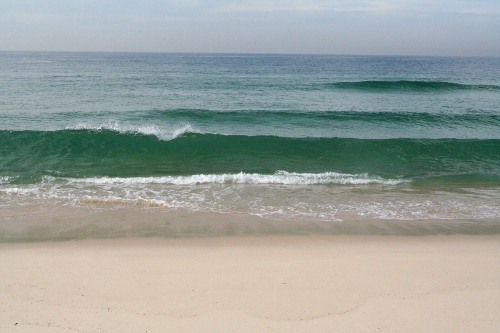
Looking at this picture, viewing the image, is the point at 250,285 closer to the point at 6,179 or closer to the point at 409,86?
A: the point at 6,179

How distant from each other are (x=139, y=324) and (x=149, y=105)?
18.3 m

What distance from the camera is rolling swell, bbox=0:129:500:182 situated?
12.1 m

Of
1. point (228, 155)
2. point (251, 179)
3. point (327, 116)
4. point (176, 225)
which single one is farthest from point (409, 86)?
point (176, 225)

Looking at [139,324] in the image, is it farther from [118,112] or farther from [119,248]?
[118,112]

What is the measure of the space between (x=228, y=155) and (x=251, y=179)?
9.74 feet

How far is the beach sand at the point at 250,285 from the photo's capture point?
456 centimetres

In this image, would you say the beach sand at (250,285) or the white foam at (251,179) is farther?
the white foam at (251,179)

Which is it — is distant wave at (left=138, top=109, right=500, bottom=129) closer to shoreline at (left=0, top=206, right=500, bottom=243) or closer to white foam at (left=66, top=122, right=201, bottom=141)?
white foam at (left=66, top=122, right=201, bottom=141)

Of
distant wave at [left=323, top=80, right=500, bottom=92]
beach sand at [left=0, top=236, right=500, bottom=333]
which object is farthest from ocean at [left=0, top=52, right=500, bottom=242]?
distant wave at [left=323, top=80, right=500, bottom=92]

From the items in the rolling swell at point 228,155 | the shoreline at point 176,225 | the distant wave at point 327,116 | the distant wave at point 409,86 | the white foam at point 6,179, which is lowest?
the shoreline at point 176,225

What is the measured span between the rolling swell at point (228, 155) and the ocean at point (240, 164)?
0.23 feet

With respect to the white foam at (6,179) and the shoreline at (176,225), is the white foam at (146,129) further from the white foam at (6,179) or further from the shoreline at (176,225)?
the shoreline at (176,225)

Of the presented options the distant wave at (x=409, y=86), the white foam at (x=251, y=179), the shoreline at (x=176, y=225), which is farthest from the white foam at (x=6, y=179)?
the distant wave at (x=409, y=86)

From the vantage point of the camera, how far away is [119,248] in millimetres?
6676
